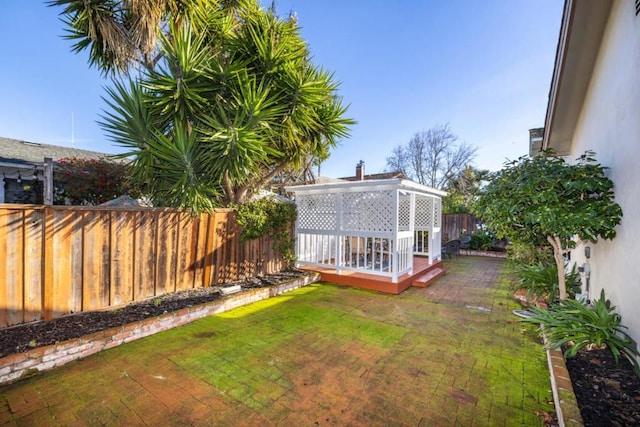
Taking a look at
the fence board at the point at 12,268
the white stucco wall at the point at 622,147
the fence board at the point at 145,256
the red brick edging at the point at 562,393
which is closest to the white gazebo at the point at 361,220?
the white stucco wall at the point at 622,147

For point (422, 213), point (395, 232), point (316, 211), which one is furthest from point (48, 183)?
point (422, 213)

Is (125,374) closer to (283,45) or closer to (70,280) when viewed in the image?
(70,280)

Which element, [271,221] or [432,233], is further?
[432,233]

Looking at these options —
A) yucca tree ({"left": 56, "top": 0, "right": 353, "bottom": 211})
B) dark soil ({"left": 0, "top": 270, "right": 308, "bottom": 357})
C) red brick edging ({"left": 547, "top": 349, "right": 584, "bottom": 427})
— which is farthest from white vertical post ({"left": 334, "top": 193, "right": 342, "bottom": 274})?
red brick edging ({"left": 547, "top": 349, "right": 584, "bottom": 427})

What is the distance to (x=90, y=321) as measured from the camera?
4.01m

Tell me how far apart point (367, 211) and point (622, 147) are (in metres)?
4.56

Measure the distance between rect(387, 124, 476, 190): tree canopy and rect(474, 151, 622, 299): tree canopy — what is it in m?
25.7

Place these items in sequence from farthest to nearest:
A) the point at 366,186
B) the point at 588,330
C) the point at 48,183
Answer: the point at 366,186, the point at 48,183, the point at 588,330

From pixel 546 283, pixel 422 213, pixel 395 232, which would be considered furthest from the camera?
pixel 422 213

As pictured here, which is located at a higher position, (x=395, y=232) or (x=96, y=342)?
(x=395, y=232)

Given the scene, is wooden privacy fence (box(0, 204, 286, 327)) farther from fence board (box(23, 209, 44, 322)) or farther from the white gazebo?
the white gazebo

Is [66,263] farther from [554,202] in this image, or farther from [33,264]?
[554,202]

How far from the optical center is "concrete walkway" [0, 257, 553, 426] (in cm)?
246

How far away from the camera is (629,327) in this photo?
123 inches
